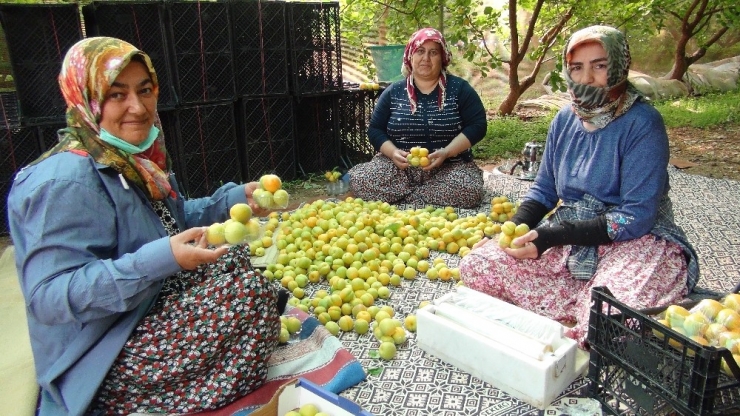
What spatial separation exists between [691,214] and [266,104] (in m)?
3.65

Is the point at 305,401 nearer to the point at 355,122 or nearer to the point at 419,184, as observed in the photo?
the point at 419,184

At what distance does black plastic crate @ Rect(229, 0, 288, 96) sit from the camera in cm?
503

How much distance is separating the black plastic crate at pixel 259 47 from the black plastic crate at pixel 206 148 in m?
0.33

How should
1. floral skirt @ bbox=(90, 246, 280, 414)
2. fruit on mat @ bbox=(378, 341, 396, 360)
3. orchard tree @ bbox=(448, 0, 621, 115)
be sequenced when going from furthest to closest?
orchard tree @ bbox=(448, 0, 621, 115) → fruit on mat @ bbox=(378, 341, 396, 360) → floral skirt @ bbox=(90, 246, 280, 414)

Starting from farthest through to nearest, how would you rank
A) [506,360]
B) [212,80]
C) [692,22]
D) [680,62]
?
[680,62] < [692,22] < [212,80] < [506,360]

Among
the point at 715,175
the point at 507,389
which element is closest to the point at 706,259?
the point at 507,389

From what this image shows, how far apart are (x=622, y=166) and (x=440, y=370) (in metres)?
1.22

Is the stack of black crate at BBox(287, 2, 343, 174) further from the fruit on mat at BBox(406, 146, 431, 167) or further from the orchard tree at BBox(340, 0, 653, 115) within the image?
the orchard tree at BBox(340, 0, 653, 115)

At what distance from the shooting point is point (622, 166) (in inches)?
101

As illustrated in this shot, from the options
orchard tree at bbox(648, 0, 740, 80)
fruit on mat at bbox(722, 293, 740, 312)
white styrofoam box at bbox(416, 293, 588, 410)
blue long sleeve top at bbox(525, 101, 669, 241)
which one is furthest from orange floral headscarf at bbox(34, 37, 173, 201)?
orchard tree at bbox(648, 0, 740, 80)

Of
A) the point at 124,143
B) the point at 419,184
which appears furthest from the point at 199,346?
the point at 419,184

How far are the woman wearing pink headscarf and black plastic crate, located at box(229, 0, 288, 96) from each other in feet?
3.70

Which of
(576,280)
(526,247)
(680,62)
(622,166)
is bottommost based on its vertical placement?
(576,280)

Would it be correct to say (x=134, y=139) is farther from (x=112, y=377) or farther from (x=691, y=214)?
(x=691, y=214)
